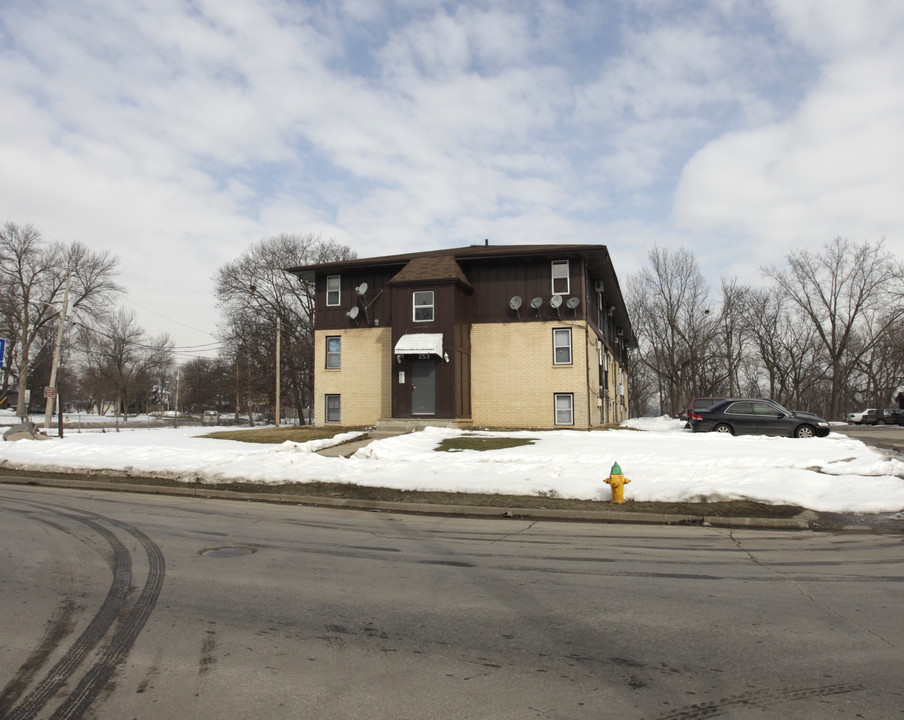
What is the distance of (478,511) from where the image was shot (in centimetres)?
1006

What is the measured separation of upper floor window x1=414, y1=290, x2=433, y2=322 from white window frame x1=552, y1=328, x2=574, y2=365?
216 inches

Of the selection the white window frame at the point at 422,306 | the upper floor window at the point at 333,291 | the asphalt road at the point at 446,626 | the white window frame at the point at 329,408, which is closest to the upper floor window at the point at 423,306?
the white window frame at the point at 422,306

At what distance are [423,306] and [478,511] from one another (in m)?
17.3

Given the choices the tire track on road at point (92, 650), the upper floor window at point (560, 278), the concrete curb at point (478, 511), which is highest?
the upper floor window at point (560, 278)

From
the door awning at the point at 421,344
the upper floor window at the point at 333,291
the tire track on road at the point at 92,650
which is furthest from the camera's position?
the upper floor window at the point at 333,291

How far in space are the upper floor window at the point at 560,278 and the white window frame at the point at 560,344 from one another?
1697mm

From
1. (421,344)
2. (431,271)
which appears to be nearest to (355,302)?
(431,271)

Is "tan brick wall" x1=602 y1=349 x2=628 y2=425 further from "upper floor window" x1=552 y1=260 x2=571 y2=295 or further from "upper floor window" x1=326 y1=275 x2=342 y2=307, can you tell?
"upper floor window" x1=326 y1=275 x2=342 y2=307

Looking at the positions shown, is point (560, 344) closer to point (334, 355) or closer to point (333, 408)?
point (334, 355)

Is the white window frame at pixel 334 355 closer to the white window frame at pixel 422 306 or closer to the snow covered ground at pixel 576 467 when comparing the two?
the white window frame at pixel 422 306

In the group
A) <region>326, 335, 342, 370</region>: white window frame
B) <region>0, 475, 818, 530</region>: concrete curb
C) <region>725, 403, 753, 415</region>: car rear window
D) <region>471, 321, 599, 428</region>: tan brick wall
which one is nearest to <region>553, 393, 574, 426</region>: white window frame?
<region>471, 321, 599, 428</region>: tan brick wall

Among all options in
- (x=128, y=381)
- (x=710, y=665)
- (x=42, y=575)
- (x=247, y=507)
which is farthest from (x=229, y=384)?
(x=710, y=665)

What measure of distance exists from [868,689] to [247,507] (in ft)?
31.1

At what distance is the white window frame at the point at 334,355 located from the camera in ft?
96.6
